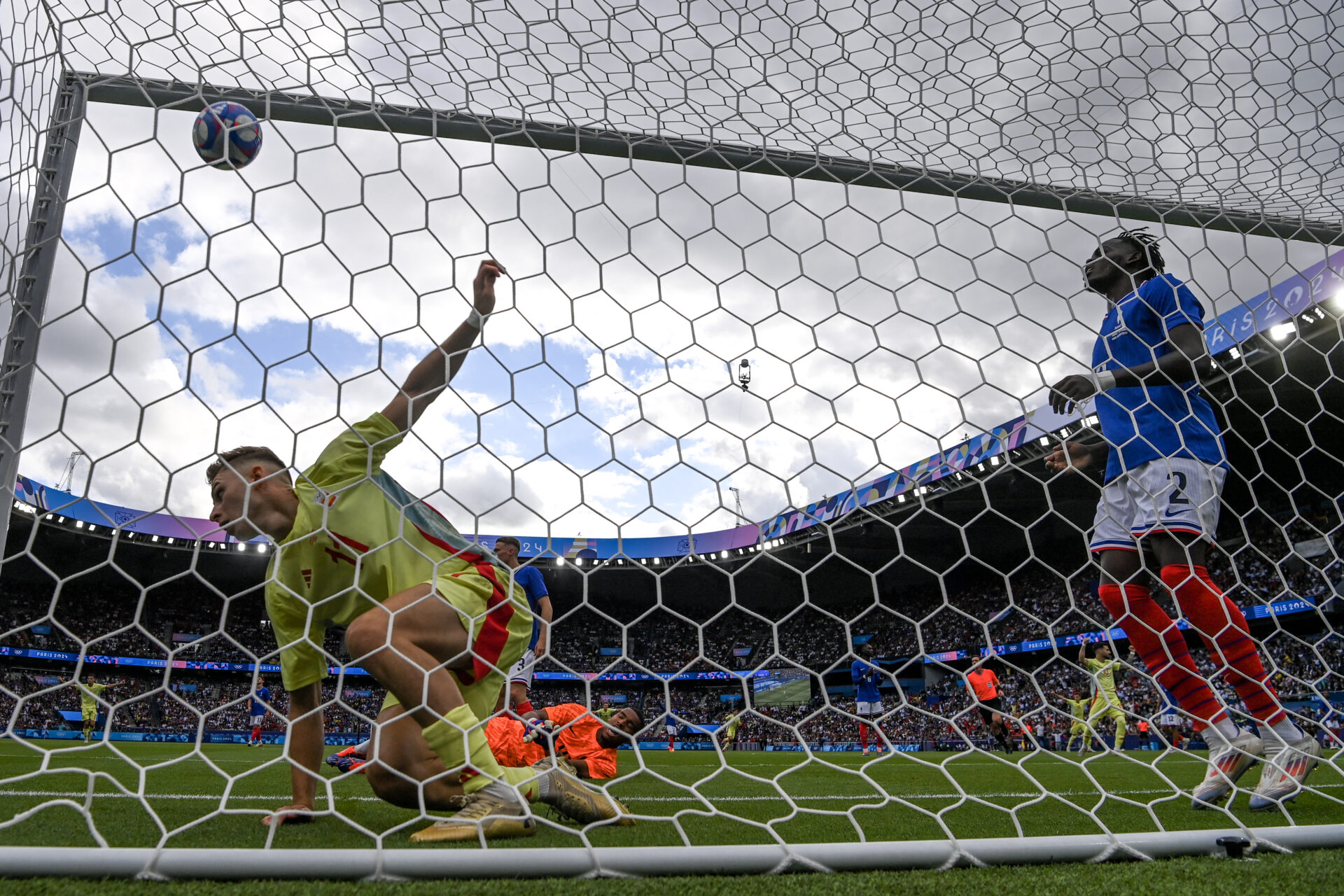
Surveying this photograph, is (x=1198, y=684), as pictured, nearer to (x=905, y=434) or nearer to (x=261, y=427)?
(x=905, y=434)

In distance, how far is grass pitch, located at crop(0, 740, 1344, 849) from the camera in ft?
5.48

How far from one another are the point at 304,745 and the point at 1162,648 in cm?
248

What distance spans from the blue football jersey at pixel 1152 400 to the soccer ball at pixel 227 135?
8.71 feet

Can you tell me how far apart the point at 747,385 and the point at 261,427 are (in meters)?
1.30

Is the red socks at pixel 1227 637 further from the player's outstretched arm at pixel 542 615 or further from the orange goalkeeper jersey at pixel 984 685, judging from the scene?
the orange goalkeeper jersey at pixel 984 685

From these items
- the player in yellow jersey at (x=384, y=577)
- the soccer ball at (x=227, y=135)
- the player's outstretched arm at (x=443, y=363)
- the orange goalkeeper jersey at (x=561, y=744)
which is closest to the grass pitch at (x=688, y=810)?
the player in yellow jersey at (x=384, y=577)

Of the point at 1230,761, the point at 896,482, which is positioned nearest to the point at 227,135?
the point at 896,482

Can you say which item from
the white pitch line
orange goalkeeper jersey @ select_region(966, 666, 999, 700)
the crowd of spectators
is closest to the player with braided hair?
the white pitch line

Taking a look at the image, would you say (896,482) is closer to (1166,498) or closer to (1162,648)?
(1166,498)

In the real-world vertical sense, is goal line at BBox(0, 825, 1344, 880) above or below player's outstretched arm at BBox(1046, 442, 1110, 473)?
below

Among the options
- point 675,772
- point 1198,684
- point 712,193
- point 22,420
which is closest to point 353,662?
point 22,420

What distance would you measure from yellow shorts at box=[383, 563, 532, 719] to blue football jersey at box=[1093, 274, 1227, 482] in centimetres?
195

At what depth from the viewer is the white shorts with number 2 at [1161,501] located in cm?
239

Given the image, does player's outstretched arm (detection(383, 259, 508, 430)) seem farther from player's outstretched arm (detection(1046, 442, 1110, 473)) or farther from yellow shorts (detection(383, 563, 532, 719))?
player's outstretched arm (detection(1046, 442, 1110, 473))
